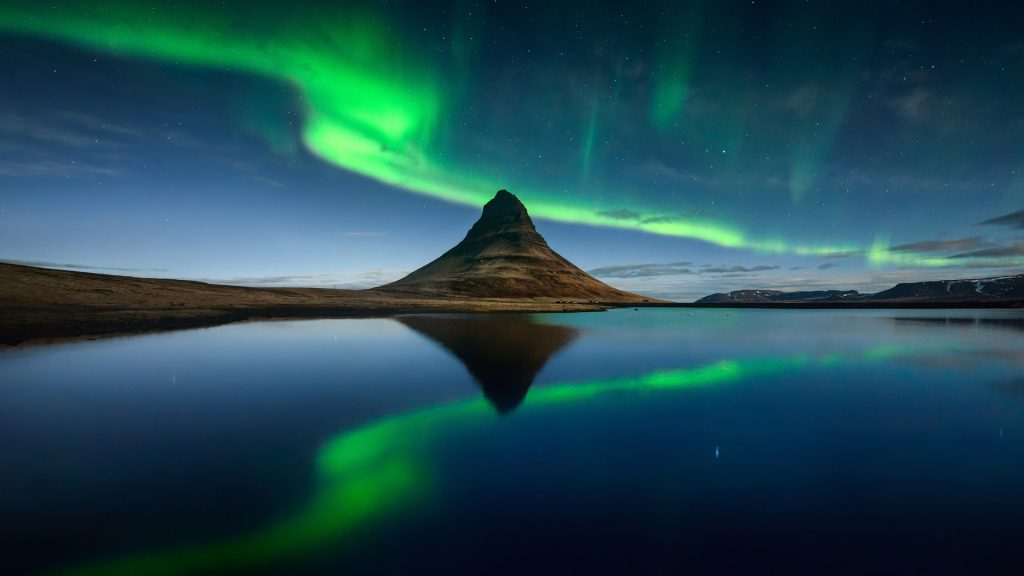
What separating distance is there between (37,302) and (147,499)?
47.9m

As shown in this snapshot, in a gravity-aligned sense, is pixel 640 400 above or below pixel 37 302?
below

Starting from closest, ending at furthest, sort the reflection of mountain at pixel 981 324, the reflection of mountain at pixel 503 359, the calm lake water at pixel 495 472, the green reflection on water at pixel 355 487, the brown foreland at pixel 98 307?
1. the green reflection on water at pixel 355 487
2. the calm lake water at pixel 495 472
3. the reflection of mountain at pixel 503 359
4. the brown foreland at pixel 98 307
5. the reflection of mountain at pixel 981 324

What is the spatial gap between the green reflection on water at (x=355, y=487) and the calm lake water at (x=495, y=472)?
0.06m

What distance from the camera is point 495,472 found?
10.0 metres

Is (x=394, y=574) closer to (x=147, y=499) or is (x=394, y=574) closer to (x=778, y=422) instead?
(x=147, y=499)

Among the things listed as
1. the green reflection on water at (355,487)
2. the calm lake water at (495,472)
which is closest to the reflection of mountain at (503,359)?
the calm lake water at (495,472)

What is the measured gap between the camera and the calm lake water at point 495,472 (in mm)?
6582

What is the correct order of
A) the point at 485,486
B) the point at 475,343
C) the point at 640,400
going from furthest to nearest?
1. the point at 475,343
2. the point at 640,400
3. the point at 485,486

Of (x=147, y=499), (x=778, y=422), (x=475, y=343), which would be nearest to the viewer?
(x=147, y=499)

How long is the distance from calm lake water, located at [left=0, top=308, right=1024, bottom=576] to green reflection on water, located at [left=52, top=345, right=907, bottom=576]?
6 cm

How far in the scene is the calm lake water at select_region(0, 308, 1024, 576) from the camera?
6582 mm

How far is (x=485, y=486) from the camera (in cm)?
920

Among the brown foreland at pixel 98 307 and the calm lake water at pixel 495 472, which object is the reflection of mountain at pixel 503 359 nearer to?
the calm lake water at pixel 495 472

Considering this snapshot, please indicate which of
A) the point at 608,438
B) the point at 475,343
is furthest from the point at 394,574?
Result: the point at 475,343
